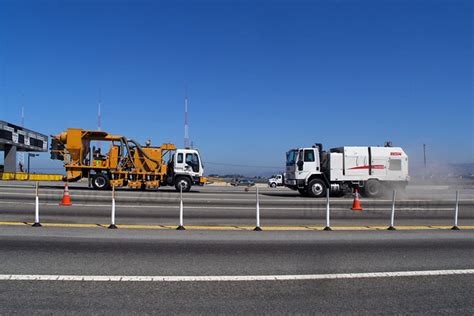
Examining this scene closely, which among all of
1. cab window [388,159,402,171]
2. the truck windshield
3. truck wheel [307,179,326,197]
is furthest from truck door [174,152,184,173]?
cab window [388,159,402,171]

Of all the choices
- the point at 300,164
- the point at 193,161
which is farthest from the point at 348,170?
the point at 193,161

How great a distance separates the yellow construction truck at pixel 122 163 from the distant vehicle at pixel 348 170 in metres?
6.75

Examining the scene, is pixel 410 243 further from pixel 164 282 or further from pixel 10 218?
pixel 10 218

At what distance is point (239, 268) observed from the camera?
20.8 ft

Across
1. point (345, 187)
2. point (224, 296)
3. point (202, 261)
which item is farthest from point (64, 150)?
point (224, 296)

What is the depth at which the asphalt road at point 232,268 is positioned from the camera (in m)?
4.66

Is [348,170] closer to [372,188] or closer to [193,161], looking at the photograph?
[372,188]

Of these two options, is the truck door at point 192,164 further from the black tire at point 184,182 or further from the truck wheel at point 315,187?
the truck wheel at point 315,187

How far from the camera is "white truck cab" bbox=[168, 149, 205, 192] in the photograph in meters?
25.3

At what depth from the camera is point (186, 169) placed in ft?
83.2

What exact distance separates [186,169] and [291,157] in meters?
6.66

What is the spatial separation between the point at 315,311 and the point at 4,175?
43.9 metres

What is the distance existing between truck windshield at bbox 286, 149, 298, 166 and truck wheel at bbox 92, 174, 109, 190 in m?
11.2

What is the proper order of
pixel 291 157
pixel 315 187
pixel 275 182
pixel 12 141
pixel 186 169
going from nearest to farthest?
pixel 315 187 → pixel 291 157 → pixel 186 169 → pixel 275 182 → pixel 12 141
